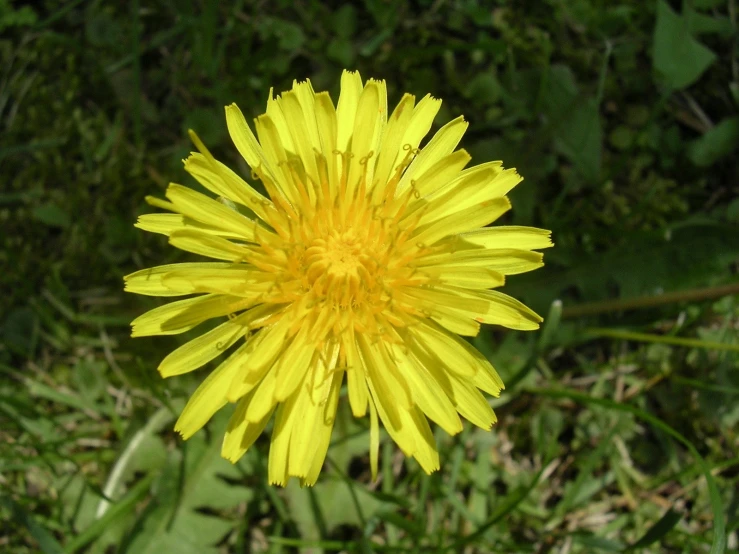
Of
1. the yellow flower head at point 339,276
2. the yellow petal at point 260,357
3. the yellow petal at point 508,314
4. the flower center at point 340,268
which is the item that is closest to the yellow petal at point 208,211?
the yellow flower head at point 339,276

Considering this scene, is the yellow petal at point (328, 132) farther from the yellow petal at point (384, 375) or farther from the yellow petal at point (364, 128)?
the yellow petal at point (384, 375)

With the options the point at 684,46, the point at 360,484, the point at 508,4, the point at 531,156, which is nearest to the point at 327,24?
the point at 508,4

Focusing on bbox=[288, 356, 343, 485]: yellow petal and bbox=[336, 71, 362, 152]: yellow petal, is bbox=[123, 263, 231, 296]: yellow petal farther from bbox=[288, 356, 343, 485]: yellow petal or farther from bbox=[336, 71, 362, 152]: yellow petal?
bbox=[336, 71, 362, 152]: yellow petal

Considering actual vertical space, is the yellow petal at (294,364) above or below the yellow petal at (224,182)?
below

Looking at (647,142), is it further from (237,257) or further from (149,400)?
(149,400)

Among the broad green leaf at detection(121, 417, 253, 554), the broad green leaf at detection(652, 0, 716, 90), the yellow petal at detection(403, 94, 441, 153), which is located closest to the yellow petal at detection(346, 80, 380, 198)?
the yellow petal at detection(403, 94, 441, 153)

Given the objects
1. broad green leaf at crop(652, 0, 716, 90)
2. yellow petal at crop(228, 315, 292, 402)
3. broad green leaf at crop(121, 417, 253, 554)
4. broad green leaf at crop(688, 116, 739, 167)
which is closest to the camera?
yellow petal at crop(228, 315, 292, 402)
